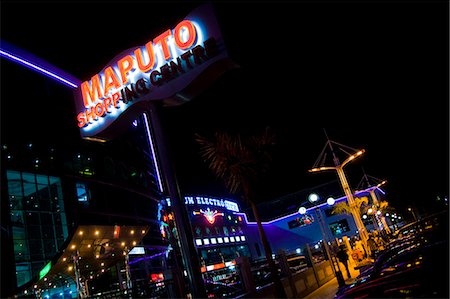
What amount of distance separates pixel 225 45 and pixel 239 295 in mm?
8001

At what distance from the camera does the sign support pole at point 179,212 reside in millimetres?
6684

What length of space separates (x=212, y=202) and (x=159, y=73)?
4156 cm

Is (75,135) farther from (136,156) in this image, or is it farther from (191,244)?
(191,244)

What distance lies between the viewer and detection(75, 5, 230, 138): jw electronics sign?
25.3 ft

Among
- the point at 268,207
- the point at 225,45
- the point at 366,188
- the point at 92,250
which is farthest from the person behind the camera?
the point at 268,207

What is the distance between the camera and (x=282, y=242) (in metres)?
53.3

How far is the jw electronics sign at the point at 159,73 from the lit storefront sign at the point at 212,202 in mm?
31917

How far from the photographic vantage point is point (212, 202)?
1908 inches

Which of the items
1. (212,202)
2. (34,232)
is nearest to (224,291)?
(34,232)

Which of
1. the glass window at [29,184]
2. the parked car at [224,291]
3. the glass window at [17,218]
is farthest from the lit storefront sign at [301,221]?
the glass window at [17,218]

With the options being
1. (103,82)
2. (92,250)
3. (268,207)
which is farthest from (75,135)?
(268,207)

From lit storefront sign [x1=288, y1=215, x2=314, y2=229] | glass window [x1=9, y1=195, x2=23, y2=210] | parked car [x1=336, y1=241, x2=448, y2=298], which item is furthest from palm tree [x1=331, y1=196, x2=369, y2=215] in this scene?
lit storefront sign [x1=288, y1=215, x2=314, y2=229]

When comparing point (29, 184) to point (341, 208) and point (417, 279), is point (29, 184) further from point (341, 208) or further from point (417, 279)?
point (341, 208)

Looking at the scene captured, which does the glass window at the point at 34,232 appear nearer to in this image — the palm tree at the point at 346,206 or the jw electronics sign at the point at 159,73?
the jw electronics sign at the point at 159,73
